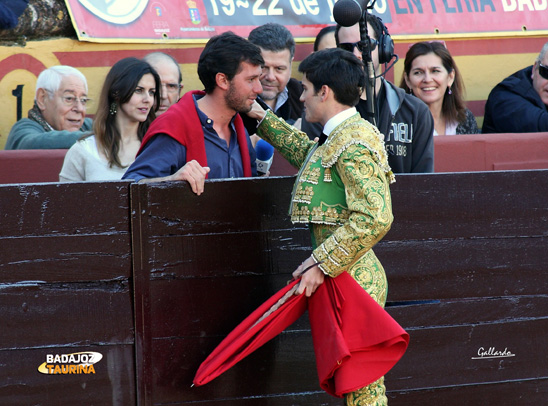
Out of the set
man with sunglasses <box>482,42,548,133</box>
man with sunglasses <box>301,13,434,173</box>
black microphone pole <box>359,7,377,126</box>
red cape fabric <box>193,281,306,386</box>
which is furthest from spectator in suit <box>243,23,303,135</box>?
red cape fabric <box>193,281,306,386</box>

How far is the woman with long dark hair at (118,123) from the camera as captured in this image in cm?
396

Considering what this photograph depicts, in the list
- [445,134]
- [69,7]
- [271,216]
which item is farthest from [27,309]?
[445,134]

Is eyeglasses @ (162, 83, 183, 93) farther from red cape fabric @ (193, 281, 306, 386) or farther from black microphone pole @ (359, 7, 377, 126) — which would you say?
red cape fabric @ (193, 281, 306, 386)

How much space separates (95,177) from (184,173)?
867 mm

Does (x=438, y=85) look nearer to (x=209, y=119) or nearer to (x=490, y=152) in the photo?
(x=490, y=152)

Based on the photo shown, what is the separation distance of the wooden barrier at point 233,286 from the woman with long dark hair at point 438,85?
1282 mm

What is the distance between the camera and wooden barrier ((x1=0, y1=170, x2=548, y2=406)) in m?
3.25

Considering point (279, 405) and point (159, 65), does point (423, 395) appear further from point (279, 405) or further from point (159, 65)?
point (159, 65)

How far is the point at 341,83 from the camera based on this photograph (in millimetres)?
3070

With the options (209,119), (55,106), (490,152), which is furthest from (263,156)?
(490,152)

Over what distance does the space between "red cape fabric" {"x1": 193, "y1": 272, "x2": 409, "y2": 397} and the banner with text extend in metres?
2.63

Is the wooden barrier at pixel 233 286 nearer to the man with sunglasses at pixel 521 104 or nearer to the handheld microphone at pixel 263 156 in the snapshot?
the handheld microphone at pixel 263 156

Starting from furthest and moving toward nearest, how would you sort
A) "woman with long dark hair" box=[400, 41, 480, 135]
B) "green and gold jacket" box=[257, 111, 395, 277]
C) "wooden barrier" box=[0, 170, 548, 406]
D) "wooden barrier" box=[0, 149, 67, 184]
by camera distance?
"woman with long dark hair" box=[400, 41, 480, 135], "wooden barrier" box=[0, 149, 67, 184], "wooden barrier" box=[0, 170, 548, 406], "green and gold jacket" box=[257, 111, 395, 277]

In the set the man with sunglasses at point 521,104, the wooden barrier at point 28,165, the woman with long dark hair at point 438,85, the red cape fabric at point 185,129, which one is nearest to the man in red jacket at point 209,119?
the red cape fabric at point 185,129
